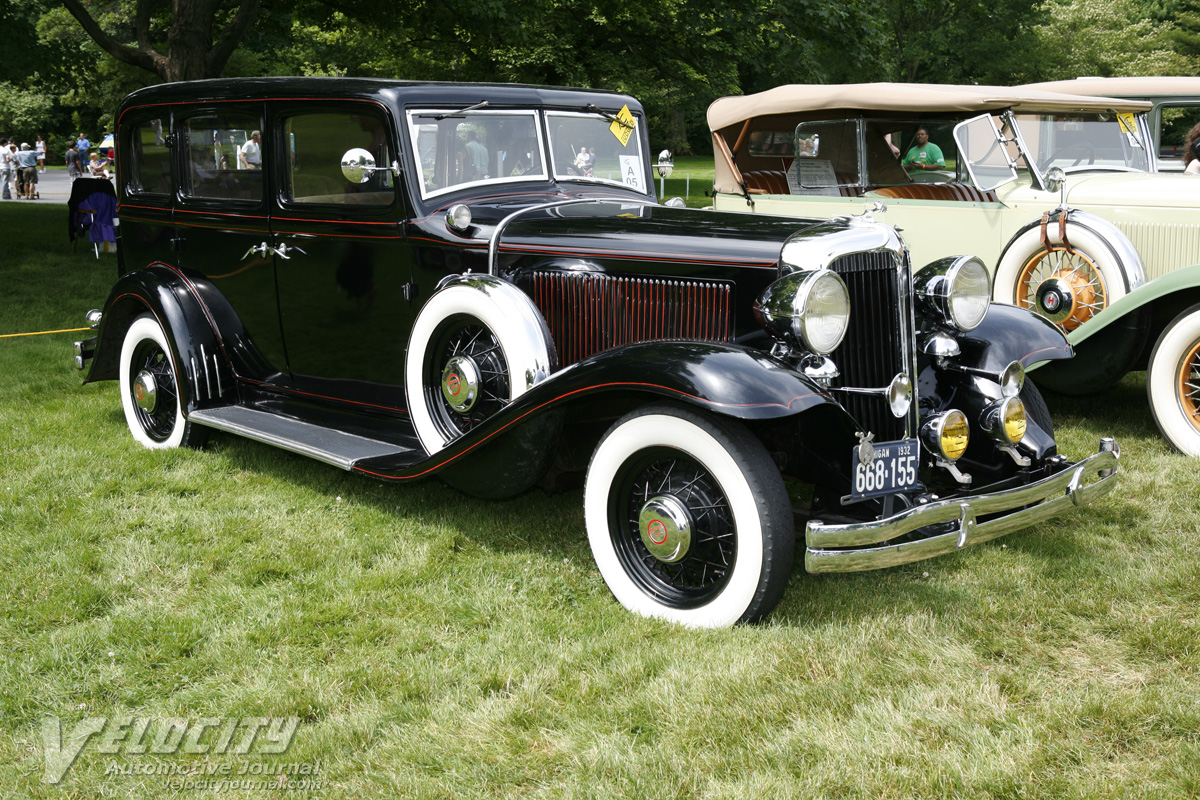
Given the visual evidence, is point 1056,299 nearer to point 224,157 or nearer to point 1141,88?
point 1141,88

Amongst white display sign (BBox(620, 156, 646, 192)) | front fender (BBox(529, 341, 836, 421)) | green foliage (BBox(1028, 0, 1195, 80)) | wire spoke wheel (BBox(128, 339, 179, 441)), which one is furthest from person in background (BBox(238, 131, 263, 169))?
green foliage (BBox(1028, 0, 1195, 80))

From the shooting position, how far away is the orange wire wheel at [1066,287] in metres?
6.25

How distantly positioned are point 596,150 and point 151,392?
9.34 ft

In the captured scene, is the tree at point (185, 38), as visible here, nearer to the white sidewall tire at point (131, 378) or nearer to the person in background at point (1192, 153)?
the white sidewall tire at point (131, 378)

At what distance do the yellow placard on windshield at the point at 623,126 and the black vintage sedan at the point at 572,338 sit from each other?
16 millimetres

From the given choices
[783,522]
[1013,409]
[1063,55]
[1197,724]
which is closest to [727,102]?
[1013,409]

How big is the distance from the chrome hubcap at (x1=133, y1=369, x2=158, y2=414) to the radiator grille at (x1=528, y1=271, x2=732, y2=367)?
2.58 m

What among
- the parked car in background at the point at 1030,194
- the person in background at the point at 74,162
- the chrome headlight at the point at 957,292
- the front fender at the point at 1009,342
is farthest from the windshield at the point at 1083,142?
the person in background at the point at 74,162

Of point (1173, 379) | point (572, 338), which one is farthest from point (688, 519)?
point (1173, 379)

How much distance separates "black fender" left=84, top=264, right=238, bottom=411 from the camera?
214 inches

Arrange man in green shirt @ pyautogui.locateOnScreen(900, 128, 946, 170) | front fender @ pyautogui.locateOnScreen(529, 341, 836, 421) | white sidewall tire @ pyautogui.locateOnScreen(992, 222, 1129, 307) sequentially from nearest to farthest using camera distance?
front fender @ pyautogui.locateOnScreen(529, 341, 836, 421) < white sidewall tire @ pyautogui.locateOnScreen(992, 222, 1129, 307) < man in green shirt @ pyautogui.locateOnScreen(900, 128, 946, 170)

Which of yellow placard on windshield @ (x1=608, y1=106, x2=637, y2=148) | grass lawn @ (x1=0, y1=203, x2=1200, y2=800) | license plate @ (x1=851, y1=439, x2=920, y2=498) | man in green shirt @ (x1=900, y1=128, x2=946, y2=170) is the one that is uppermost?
→ yellow placard on windshield @ (x1=608, y1=106, x2=637, y2=148)

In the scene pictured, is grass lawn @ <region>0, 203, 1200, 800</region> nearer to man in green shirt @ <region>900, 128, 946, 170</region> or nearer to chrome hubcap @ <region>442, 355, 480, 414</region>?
chrome hubcap @ <region>442, 355, 480, 414</region>

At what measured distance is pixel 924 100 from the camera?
7.29m
